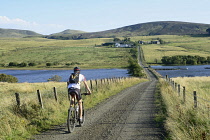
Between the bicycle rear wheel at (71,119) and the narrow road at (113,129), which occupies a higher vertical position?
the bicycle rear wheel at (71,119)

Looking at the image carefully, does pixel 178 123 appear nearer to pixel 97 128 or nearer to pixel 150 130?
pixel 150 130

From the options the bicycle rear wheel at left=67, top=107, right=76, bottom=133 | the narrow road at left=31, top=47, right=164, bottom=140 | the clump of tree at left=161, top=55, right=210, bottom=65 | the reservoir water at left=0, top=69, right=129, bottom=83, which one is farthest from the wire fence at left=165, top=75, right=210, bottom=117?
the clump of tree at left=161, top=55, right=210, bottom=65

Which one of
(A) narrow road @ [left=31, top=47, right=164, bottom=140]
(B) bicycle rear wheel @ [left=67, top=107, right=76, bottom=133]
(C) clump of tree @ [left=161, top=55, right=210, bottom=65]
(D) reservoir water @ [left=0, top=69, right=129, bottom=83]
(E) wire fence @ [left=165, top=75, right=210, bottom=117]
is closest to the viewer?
(A) narrow road @ [left=31, top=47, right=164, bottom=140]

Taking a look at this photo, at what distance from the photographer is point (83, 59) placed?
431ft

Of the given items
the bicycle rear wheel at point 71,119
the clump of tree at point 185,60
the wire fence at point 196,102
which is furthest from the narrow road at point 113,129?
the clump of tree at point 185,60

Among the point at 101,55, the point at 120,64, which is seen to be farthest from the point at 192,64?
the point at 101,55

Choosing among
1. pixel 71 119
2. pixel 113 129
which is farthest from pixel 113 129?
pixel 71 119

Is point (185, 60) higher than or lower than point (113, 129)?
lower

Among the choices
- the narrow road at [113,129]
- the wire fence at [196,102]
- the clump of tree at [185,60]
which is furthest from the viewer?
the clump of tree at [185,60]

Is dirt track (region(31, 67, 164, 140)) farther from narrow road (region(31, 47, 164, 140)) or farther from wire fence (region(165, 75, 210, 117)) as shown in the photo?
wire fence (region(165, 75, 210, 117))

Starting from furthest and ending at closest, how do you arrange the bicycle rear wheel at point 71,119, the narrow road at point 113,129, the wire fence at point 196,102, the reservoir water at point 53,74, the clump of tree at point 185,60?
the clump of tree at point 185,60 < the reservoir water at point 53,74 < the wire fence at point 196,102 < the bicycle rear wheel at point 71,119 < the narrow road at point 113,129

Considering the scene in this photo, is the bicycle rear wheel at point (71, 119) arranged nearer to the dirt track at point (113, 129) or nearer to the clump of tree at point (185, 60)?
the dirt track at point (113, 129)

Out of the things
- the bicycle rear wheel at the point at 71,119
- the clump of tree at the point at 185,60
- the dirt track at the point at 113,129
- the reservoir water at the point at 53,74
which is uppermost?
the bicycle rear wheel at the point at 71,119

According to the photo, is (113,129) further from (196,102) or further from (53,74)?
(53,74)
